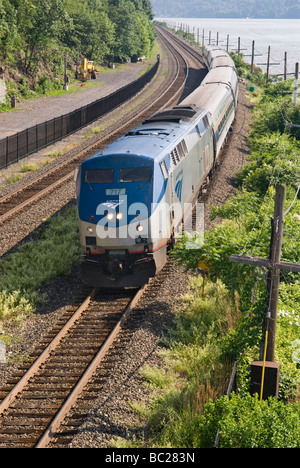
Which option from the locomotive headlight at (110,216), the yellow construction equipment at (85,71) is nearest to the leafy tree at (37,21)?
the yellow construction equipment at (85,71)

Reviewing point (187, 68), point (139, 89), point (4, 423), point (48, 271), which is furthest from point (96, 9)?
point (4, 423)

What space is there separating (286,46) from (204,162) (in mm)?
119506

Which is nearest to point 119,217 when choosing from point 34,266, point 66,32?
point 34,266

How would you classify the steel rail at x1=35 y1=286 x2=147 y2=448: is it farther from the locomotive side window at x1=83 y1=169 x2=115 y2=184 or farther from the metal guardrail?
the metal guardrail

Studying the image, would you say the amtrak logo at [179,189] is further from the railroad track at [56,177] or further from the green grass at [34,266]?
the railroad track at [56,177]

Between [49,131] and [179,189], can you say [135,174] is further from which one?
[49,131]

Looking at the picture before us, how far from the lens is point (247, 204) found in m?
19.4

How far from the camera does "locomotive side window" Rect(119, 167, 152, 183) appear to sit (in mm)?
14461

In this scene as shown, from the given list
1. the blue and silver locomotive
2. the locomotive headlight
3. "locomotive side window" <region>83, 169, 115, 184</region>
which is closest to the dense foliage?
the blue and silver locomotive

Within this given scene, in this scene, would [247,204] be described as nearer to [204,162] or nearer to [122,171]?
[204,162]

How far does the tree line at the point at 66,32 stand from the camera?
163 ft

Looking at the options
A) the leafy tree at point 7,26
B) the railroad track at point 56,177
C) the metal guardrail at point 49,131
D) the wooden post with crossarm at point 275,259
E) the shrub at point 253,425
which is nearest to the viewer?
the shrub at point 253,425

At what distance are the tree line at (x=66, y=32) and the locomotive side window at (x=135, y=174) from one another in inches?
1424

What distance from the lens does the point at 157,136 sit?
669 inches
